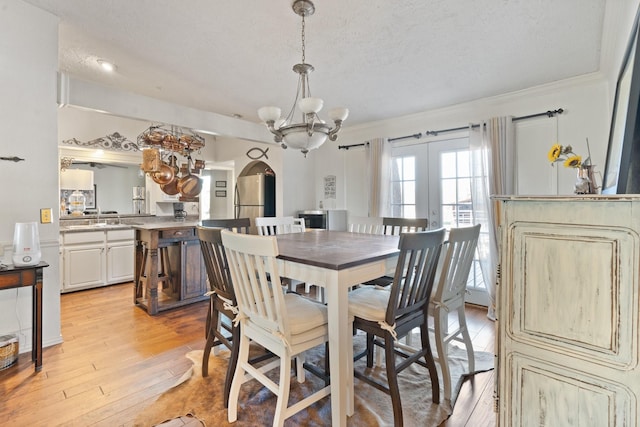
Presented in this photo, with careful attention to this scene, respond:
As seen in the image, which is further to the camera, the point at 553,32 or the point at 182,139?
the point at 182,139

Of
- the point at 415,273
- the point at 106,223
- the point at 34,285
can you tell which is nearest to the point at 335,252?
the point at 415,273

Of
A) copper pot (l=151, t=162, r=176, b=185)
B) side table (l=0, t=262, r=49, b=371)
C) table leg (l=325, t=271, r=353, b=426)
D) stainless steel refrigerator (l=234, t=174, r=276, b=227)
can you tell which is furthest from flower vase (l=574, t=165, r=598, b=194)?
stainless steel refrigerator (l=234, t=174, r=276, b=227)

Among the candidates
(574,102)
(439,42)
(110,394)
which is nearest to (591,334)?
(439,42)

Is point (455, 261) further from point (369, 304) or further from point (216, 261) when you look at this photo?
point (216, 261)

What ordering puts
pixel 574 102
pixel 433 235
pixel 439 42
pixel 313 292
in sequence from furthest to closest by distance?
1. pixel 313 292
2. pixel 574 102
3. pixel 439 42
4. pixel 433 235

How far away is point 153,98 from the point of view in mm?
3389

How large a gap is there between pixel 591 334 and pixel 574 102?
3075 millimetres

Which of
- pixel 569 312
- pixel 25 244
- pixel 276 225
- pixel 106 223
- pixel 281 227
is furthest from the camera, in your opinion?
pixel 106 223

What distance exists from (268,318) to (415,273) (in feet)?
2.65

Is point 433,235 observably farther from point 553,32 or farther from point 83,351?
point 83,351

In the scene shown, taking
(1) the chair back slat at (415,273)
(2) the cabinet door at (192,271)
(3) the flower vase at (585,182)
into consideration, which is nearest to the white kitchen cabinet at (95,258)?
(2) the cabinet door at (192,271)

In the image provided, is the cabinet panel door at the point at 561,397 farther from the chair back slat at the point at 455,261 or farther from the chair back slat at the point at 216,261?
the chair back slat at the point at 216,261

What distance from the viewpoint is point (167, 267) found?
3.59 m

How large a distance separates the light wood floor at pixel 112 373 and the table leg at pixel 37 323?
0.10 metres
